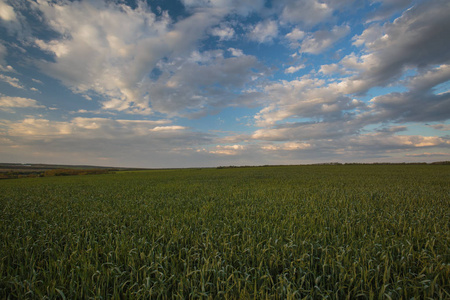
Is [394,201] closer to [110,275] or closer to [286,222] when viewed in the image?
[286,222]

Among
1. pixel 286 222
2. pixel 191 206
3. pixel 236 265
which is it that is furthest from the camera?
pixel 191 206

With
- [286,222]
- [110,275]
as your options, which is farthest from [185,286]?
[286,222]

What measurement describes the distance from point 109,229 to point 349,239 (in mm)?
6707

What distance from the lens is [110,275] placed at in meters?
3.50

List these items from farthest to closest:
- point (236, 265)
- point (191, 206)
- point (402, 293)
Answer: point (191, 206) → point (236, 265) → point (402, 293)

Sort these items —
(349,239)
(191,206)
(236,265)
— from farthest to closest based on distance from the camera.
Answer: (191,206), (349,239), (236,265)

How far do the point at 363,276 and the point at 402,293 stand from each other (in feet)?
1.70

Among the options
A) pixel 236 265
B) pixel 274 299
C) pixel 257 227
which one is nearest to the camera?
pixel 274 299

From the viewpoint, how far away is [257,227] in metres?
5.68

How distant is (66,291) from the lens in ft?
10.3

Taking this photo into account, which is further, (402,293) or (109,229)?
(109,229)

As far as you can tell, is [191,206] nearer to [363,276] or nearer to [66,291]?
[66,291]

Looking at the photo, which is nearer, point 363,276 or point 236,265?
point 363,276

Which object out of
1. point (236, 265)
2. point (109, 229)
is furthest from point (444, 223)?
point (109, 229)
